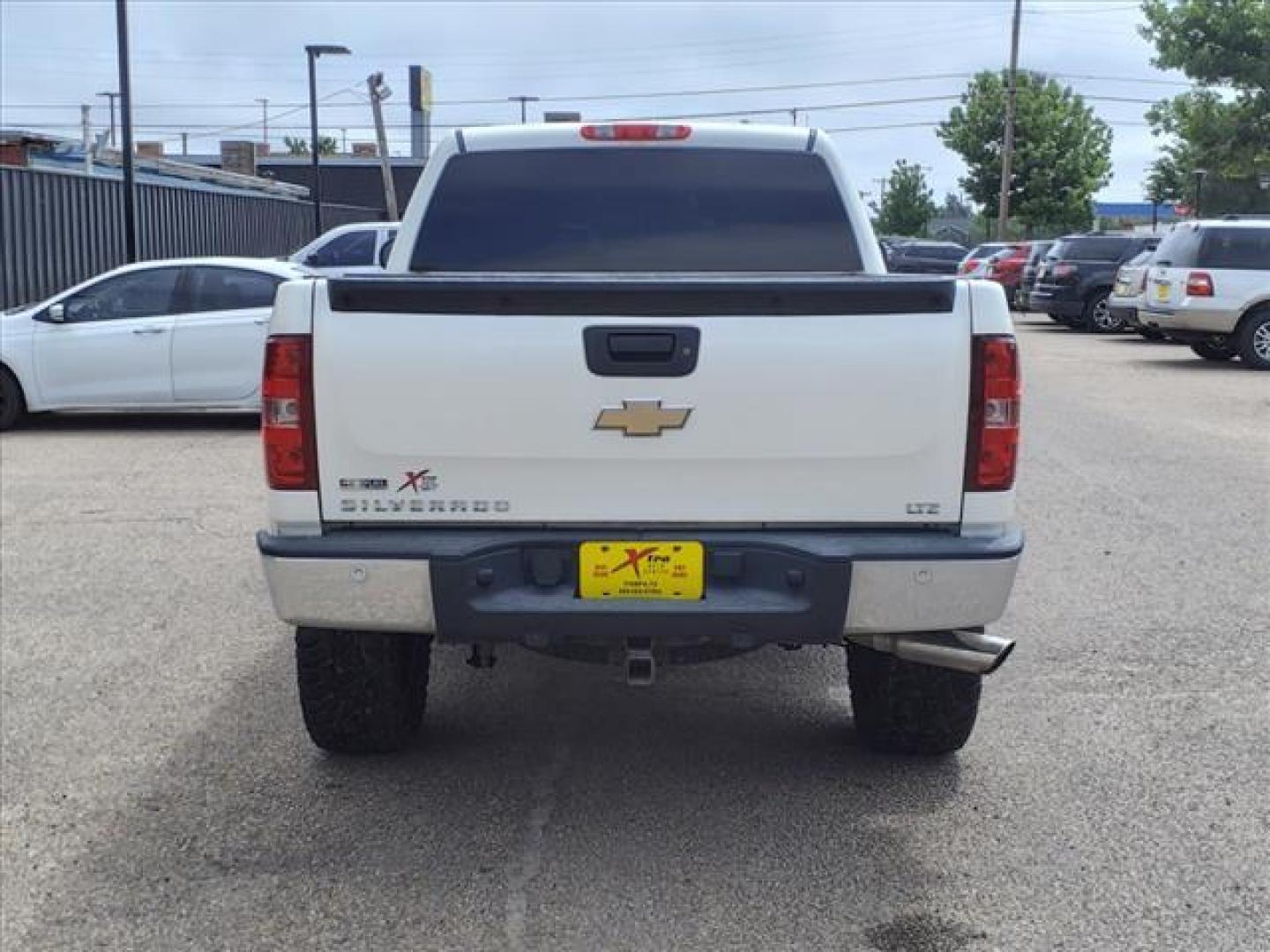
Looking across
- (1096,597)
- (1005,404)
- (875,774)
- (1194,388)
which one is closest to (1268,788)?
(875,774)

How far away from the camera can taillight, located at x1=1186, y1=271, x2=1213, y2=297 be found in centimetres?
1872

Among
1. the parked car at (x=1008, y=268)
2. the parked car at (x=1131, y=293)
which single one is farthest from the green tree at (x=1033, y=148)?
the parked car at (x=1131, y=293)

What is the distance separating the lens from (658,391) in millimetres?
3959

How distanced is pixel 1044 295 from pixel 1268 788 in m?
23.2

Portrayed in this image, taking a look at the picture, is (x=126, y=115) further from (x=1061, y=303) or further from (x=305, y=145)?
(x=305, y=145)

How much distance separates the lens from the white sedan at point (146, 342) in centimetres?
1298

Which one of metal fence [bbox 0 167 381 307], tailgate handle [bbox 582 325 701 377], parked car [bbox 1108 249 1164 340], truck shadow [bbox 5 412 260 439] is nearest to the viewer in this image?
tailgate handle [bbox 582 325 701 377]

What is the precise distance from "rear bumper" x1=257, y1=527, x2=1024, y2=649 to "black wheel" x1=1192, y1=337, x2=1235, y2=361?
1721cm

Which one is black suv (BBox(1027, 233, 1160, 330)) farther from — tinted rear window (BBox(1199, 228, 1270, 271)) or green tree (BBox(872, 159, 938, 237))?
green tree (BBox(872, 159, 938, 237))

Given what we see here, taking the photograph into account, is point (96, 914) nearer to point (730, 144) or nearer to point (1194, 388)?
point (730, 144)

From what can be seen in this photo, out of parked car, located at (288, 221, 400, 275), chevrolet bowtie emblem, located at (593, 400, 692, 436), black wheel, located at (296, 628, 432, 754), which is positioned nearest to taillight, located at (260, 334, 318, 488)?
black wheel, located at (296, 628, 432, 754)

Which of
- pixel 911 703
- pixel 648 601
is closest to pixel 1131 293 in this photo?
pixel 911 703

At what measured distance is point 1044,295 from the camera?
88.3 ft

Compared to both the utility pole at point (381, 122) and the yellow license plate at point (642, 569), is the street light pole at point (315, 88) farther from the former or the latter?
the yellow license plate at point (642, 569)
